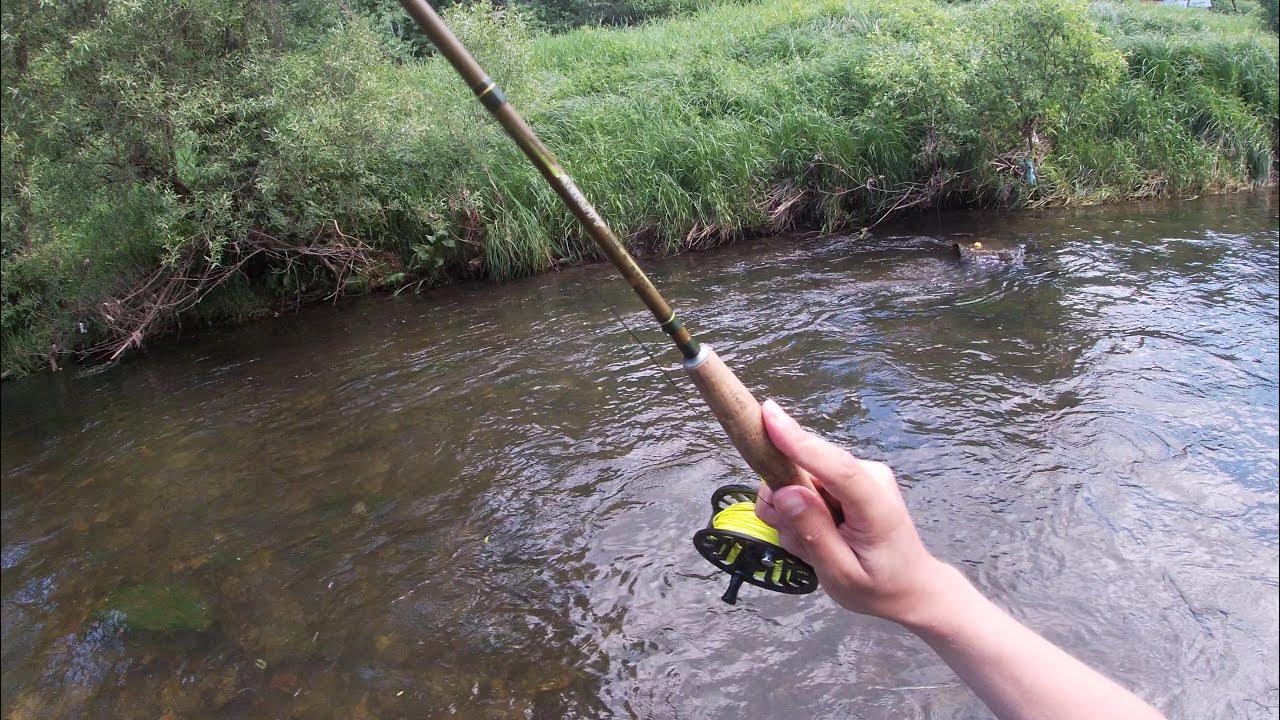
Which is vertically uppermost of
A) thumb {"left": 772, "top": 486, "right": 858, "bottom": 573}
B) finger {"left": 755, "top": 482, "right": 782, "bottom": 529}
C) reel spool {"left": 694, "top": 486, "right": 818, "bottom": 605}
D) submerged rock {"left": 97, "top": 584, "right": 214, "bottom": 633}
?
thumb {"left": 772, "top": 486, "right": 858, "bottom": 573}

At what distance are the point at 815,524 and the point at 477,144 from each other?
864 centimetres

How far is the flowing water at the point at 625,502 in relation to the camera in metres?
3.02

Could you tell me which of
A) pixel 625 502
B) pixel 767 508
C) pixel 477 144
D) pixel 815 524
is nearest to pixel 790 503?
pixel 815 524

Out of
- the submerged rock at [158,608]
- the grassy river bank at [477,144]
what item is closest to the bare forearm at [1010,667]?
the submerged rock at [158,608]

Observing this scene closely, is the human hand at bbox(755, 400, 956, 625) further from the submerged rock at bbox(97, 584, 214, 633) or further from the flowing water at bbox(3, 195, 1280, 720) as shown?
the submerged rock at bbox(97, 584, 214, 633)

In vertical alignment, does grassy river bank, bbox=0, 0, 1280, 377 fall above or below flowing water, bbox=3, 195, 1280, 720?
above

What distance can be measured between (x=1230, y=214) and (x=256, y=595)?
10.2 meters

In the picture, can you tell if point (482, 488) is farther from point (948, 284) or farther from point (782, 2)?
point (782, 2)

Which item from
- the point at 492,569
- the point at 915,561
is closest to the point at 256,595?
the point at 492,569

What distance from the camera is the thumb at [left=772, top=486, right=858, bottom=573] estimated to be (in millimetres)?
1447

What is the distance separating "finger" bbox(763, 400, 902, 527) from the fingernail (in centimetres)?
7

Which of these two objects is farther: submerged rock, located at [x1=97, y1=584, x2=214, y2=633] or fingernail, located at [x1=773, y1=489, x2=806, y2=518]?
submerged rock, located at [x1=97, y1=584, x2=214, y2=633]

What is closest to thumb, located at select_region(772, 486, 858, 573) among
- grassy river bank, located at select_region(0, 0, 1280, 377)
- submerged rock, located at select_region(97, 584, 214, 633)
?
submerged rock, located at select_region(97, 584, 214, 633)

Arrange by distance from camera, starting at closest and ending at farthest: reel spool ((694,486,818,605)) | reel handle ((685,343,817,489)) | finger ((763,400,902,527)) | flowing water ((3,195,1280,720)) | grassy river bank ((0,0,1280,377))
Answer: finger ((763,400,902,527)), reel handle ((685,343,817,489)), reel spool ((694,486,818,605)), flowing water ((3,195,1280,720)), grassy river bank ((0,0,1280,377))
